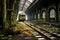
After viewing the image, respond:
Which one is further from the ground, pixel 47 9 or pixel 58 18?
pixel 47 9

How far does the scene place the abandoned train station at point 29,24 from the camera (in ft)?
24.7

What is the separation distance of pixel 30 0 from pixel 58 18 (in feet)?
31.3

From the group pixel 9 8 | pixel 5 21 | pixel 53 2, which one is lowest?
pixel 5 21

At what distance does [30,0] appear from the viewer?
27.9 metres

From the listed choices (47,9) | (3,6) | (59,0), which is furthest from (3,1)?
(47,9)

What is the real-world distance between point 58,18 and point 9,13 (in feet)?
44.2

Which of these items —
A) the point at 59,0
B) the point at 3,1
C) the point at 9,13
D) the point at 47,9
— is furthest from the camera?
the point at 47,9

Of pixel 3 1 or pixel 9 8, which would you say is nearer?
pixel 3 1

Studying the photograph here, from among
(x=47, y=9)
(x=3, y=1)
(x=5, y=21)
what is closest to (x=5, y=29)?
(x=5, y=21)

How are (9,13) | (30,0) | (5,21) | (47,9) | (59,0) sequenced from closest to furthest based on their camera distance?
(5,21) → (9,13) → (59,0) → (47,9) → (30,0)

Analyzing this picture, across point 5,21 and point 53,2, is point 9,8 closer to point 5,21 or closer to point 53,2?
point 5,21

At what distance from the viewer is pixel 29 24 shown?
682 inches

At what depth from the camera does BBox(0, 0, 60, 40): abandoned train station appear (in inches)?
296

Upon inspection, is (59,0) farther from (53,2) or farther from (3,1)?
(3,1)
